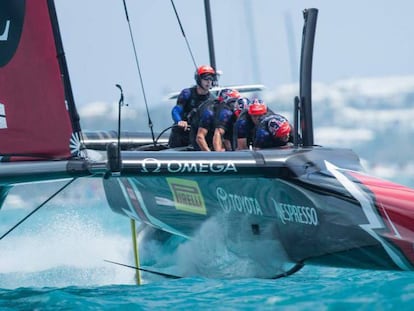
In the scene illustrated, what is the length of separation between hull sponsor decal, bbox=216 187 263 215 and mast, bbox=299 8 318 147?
1.57 feet

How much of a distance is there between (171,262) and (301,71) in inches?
60.4

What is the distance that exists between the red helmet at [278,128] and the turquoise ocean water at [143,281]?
2.52 feet

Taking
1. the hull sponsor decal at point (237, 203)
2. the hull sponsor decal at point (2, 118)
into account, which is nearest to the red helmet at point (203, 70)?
the hull sponsor decal at point (237, 203)

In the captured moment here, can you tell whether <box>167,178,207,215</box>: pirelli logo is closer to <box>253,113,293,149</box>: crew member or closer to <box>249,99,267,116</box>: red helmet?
<box>253,113,293,149</box>: crew member

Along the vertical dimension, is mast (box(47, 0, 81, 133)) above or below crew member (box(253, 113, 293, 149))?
above

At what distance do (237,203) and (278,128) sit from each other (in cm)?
58

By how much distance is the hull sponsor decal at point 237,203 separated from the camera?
197 inches

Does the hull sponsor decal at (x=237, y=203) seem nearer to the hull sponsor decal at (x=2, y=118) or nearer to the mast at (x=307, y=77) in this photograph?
the mast at (x=307, y=77)

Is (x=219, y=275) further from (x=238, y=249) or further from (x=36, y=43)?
(x=36, y=43)

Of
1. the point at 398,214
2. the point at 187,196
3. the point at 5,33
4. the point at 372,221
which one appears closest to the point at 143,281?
the point at 187,196

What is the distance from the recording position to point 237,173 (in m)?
4.63

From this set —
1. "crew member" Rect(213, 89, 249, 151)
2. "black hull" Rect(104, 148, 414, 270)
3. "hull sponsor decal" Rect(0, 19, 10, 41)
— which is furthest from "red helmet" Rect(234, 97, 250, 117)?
"hull sponsor decal" Rect(0, 19, 10, 41)

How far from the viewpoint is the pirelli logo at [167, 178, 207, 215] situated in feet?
17.5

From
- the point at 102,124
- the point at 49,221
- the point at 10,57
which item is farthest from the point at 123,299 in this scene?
the point at 102,124
